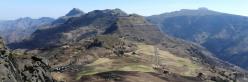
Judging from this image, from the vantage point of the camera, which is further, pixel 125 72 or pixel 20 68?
pixel 125 72

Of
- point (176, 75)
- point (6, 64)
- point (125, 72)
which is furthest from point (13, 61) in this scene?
point (176, 75)

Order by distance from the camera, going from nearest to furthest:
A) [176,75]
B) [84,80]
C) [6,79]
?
[6,79], [84,80], [176,75]

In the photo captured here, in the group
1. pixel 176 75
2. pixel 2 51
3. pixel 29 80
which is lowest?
pixel 176 75

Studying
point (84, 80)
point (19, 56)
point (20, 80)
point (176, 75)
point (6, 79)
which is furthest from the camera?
point (176, 75)

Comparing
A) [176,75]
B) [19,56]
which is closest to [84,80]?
[176,75]

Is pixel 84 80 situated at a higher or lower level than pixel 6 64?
lower

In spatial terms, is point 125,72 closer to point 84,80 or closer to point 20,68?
point 84,80

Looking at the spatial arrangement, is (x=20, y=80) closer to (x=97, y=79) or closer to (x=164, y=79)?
(x=97, y=79)
